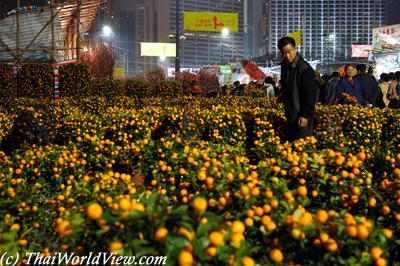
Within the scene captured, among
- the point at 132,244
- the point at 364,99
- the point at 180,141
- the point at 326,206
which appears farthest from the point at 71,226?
Result: the point at 364,99

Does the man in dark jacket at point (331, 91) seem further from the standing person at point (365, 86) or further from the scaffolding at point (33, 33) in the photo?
the scaffolding at point (33, 33)

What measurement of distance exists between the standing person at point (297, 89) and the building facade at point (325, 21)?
112 meters

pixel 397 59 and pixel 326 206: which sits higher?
pixel 397 59

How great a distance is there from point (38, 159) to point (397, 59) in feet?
100

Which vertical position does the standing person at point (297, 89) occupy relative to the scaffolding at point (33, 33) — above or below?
below

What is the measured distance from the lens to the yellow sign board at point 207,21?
112 ft

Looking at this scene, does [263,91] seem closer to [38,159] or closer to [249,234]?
[38,159]

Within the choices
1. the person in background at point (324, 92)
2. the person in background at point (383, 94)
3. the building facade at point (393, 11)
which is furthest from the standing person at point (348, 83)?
the building facade at point (393, 11)

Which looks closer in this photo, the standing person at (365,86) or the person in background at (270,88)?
the standing person at (365,86)

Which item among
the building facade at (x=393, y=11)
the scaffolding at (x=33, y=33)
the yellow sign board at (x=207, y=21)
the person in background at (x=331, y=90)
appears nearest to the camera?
the person in background at (x=331, y=90)

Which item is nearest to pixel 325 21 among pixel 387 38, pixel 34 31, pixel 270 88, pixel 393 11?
pixel 393 11

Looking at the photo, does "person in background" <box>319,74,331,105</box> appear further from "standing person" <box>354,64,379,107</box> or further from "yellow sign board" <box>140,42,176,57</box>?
"yellow sign board" <box>140,42,176,57</box>

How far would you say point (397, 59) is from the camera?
1201 inches

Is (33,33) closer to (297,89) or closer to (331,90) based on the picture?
(331,90)
